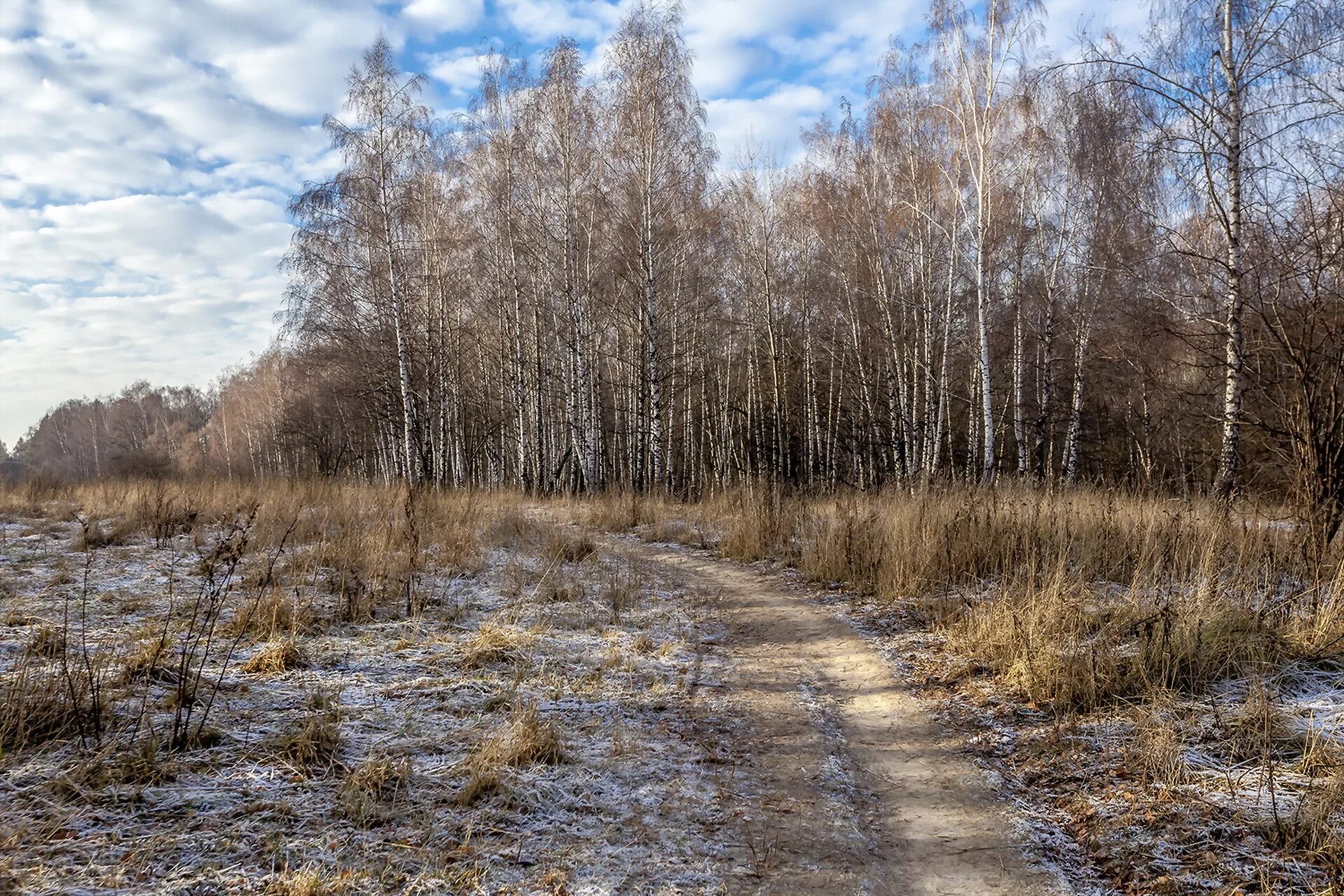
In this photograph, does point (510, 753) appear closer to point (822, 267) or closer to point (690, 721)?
point (690, 721)

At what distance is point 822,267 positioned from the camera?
2062cm

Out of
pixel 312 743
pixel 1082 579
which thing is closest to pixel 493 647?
pixel 312 743

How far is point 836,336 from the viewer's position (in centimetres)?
2194

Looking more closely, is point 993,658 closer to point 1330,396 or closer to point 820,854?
point 820,854

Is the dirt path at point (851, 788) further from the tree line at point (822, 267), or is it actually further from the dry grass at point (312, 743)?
the tree line at point (822, 267)

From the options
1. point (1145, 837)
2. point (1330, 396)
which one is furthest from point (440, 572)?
point (1330, 396)

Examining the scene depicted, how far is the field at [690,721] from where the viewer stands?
2654mm

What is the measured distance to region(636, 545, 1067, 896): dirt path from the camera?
2.80m

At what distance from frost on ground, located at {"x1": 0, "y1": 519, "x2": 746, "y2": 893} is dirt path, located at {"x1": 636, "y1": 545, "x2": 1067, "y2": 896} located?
9.4 inches

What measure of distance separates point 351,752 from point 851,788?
2.57 m

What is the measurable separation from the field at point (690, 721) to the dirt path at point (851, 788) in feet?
0.06

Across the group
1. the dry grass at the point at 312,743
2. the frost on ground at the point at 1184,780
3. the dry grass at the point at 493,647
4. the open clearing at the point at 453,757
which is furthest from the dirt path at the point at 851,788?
the dry grass at the point at 312,743

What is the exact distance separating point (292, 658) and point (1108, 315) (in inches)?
761

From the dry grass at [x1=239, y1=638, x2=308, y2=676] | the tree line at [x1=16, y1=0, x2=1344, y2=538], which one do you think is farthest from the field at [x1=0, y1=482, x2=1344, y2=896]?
the tree line at [x1=16, y1=0, x2=1344, y2=538]
